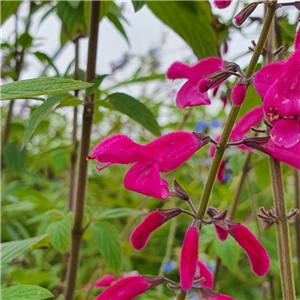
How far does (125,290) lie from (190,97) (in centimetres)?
26

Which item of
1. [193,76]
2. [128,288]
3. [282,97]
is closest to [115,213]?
[128,288]

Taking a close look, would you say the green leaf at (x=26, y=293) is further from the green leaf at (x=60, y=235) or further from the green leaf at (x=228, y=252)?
the green leaf at (x=228, y=252)

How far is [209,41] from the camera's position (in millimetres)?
697

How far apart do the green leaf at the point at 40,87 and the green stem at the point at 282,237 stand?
251 millimetres

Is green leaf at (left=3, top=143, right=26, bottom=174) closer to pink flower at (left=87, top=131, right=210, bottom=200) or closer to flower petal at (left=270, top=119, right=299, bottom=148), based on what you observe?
pink flower at (left=87, top=131, right=210, bottom=200)

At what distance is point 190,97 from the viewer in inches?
22.7

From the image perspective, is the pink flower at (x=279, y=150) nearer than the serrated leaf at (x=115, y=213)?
Yes

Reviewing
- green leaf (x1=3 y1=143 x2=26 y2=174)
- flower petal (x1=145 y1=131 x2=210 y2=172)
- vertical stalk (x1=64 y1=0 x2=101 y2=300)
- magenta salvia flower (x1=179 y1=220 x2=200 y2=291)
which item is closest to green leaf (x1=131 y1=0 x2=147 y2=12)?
vertical stalk (x1=64 y1=0 x2=101 y2=300)

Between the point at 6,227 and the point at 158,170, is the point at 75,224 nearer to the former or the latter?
the point at 158,170

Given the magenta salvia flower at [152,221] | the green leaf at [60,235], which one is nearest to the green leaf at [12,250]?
the green leaf at [60,235]

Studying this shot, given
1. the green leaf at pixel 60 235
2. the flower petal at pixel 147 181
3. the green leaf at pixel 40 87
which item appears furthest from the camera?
the green leaf at pixel 60 235

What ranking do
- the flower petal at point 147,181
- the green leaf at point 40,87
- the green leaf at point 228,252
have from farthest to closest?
the green leaf at point 228,252
the flower petal at point 147,181
the green leaf at point 40,87

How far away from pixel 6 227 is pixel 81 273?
18.4 inches

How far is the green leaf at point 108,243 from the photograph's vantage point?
2.32ft
